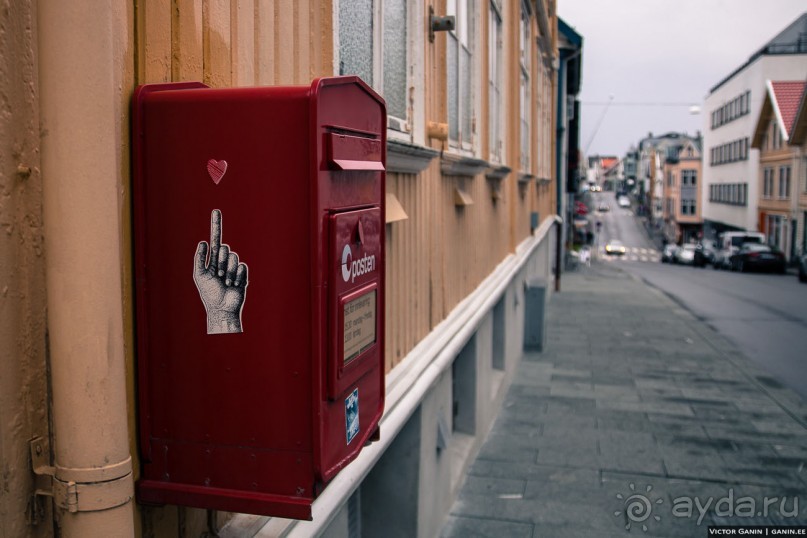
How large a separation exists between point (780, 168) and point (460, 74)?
4612 cm

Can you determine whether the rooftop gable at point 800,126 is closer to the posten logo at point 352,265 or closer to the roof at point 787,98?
the roof at point 787,98

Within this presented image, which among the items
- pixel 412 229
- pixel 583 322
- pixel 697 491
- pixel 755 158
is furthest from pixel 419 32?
pixel 755 158

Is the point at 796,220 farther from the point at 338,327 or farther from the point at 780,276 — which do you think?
the point at 338,327

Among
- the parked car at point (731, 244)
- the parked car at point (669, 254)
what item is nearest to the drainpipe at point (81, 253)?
the parked car at point (731, 244)

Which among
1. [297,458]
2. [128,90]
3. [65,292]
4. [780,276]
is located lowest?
[780,276]

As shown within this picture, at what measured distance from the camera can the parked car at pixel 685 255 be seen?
53.4 meters

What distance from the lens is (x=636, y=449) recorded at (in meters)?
9.09

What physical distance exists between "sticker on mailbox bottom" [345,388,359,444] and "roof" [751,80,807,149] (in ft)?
159

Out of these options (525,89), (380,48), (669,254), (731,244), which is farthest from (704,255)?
(380,48)

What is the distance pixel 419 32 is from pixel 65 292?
3869 millimetres

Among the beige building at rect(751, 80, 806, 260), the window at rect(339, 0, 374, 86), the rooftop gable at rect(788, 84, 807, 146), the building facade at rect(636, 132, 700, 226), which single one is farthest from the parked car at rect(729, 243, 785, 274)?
the building facade at rect(636, 132, 700, 226)

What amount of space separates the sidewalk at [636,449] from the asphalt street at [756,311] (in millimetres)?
728

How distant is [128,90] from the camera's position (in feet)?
6.88

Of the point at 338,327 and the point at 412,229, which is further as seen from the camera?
the point at 412,229
